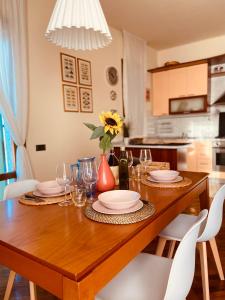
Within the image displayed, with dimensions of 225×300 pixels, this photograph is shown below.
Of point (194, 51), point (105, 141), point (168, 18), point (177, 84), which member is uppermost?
point (168, 18)

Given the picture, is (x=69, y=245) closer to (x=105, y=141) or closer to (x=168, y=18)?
(x=105, y=141)

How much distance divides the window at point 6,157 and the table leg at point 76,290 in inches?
81.7

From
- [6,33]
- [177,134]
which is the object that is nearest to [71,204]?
[6,33]

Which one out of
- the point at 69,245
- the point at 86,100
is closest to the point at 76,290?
the point at 69,245

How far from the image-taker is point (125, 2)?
120 inches

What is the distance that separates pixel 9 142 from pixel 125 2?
2.28 meters

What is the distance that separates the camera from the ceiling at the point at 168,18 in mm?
3154

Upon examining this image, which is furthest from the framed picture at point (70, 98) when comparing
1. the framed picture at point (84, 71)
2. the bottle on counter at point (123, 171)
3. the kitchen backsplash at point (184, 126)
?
→ the kitchen backsplash at point (184, 126)

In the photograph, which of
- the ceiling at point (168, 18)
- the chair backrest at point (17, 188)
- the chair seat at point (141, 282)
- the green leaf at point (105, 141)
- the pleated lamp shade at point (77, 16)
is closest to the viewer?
the chair seat at point (141, 282)

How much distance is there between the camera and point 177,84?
467cm

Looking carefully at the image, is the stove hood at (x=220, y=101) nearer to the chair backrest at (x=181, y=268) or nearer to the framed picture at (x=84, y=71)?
the framed picture at (x=84, y=71)

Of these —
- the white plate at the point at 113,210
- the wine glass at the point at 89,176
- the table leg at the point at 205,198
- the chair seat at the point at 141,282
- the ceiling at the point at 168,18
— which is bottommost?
the chair seat at the point at 141,282

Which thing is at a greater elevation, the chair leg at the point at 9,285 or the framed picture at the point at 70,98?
the framed picture at the point at 70,98

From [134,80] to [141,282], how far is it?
3.78 m
